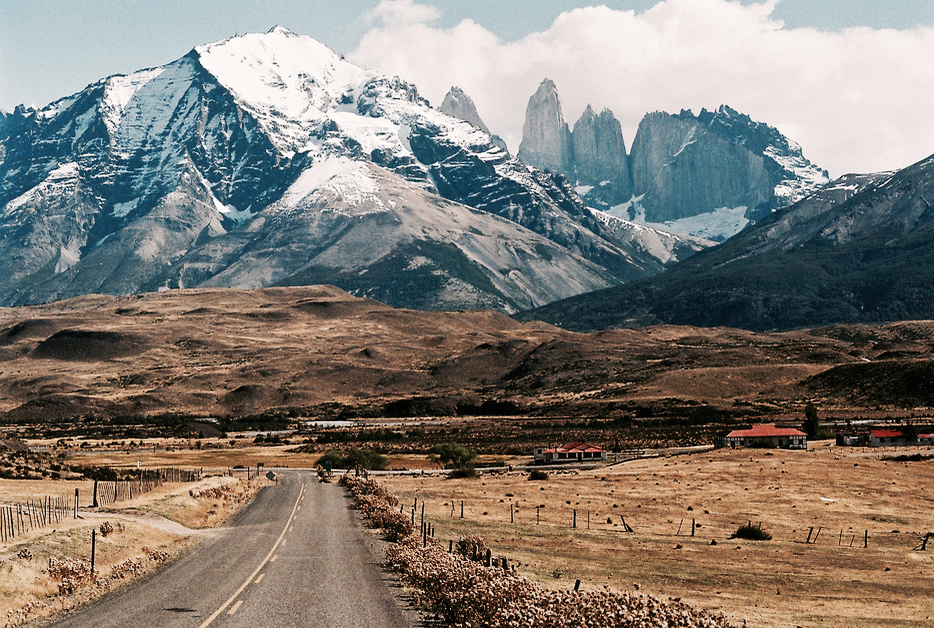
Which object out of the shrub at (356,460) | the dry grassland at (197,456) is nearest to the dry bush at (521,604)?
the dry grassland at (197,456)

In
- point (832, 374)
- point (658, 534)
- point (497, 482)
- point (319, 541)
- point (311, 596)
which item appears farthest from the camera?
point (832, 374)

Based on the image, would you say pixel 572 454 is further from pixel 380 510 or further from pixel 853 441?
pixel 380 510

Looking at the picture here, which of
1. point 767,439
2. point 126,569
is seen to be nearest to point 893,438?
point 767,439

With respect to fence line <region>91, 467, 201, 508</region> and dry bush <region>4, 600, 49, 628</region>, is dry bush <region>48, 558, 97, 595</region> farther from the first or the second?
fence line <region>91, 467, 201, 508</region>

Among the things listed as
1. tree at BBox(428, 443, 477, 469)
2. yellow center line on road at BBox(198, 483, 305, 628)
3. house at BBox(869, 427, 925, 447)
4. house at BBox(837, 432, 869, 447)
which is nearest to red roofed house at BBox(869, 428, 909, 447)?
house at BBox(869, 427, 925, 447)

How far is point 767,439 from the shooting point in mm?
107375

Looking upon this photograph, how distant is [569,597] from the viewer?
21594 millimetres

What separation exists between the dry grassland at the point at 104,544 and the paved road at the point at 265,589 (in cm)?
107

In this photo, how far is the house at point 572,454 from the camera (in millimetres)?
103250

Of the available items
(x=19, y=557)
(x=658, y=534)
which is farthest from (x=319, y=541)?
(x=658, y=534)

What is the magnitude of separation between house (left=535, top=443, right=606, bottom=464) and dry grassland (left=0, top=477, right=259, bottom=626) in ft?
160

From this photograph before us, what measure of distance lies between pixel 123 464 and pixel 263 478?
26275 mm

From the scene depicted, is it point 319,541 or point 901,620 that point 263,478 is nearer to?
point 319,541

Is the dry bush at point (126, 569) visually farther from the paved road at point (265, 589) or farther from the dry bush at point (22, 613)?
the dry bush at point (22, 613)
